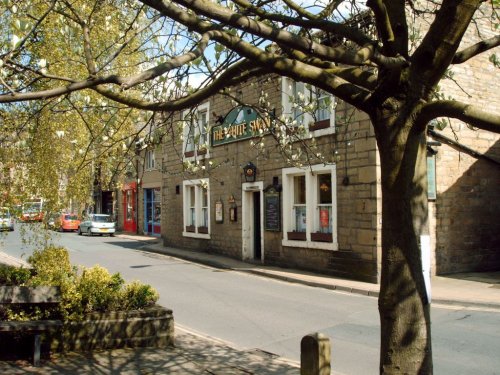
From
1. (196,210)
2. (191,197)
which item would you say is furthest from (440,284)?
(191,197)

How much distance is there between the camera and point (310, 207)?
1529cm

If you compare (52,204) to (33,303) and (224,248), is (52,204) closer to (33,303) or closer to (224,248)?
(33,303)

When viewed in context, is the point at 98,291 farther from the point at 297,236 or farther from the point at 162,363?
the point at 297,236

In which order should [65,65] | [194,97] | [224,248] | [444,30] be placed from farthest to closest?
1. [224,248]
2. [65,65]
3. [194,97]
4. [444,30]

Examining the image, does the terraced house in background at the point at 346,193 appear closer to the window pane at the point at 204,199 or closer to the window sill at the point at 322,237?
the window sill at the point at 322,237

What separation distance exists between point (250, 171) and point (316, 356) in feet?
48.3

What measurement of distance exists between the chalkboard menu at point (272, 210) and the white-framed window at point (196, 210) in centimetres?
419

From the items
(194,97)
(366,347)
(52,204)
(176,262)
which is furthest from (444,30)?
(176,262)

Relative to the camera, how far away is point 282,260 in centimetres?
1647

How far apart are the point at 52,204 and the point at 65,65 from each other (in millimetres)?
2783

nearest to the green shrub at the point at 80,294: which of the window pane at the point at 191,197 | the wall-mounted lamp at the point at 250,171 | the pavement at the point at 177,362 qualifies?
the pavement at the point at 177,362

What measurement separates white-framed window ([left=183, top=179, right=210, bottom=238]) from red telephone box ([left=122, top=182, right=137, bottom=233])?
14.4m

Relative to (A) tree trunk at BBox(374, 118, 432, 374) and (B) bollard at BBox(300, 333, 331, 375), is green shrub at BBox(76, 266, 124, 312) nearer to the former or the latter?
(B) bollard at BBox(300, 333, 331, 375)

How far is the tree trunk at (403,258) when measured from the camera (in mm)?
3318
